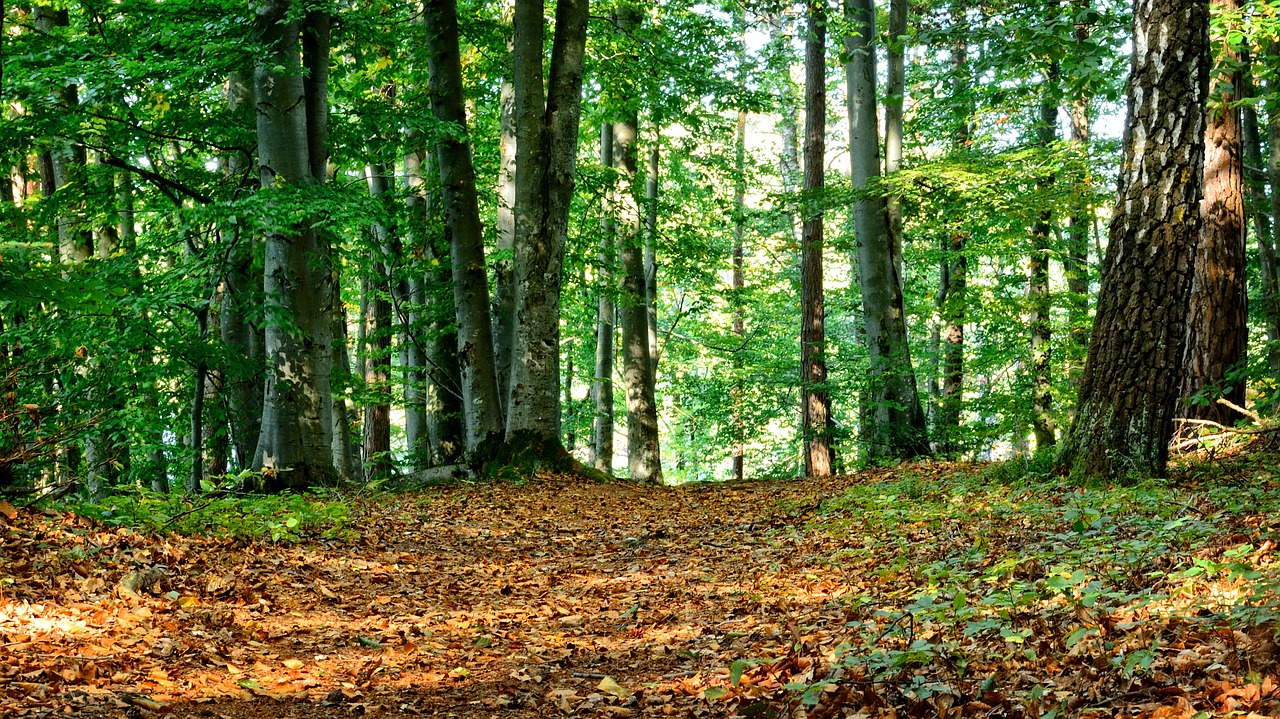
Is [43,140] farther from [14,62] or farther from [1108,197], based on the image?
[1108,197]

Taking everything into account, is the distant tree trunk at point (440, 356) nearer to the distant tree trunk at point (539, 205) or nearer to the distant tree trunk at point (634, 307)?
the distant tree trunk at point (539, 205)

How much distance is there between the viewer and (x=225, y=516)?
6.78 m

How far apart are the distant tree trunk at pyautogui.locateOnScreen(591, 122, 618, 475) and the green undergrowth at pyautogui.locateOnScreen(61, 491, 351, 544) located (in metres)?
7.56

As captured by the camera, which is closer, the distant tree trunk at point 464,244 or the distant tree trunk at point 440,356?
the distant tree trunk at point 464,244

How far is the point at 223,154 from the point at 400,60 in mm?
3008

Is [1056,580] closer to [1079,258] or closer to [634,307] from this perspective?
[634,307]

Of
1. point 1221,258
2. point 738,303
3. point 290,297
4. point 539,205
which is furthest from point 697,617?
point 738,303

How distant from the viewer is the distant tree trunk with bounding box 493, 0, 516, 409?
1275 cm

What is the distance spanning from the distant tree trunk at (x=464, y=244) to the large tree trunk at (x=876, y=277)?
5.53 metres

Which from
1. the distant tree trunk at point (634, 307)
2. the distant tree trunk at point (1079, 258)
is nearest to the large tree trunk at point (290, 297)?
the distant tree trunk at point (634, 307)

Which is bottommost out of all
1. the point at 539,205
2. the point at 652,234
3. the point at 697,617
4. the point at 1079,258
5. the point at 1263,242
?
the point at 697,617

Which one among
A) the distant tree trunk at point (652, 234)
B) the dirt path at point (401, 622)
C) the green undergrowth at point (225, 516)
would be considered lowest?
the dirt path at point (401, 622)

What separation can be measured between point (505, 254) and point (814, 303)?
6.02m

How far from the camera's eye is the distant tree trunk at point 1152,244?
6.79 meters
